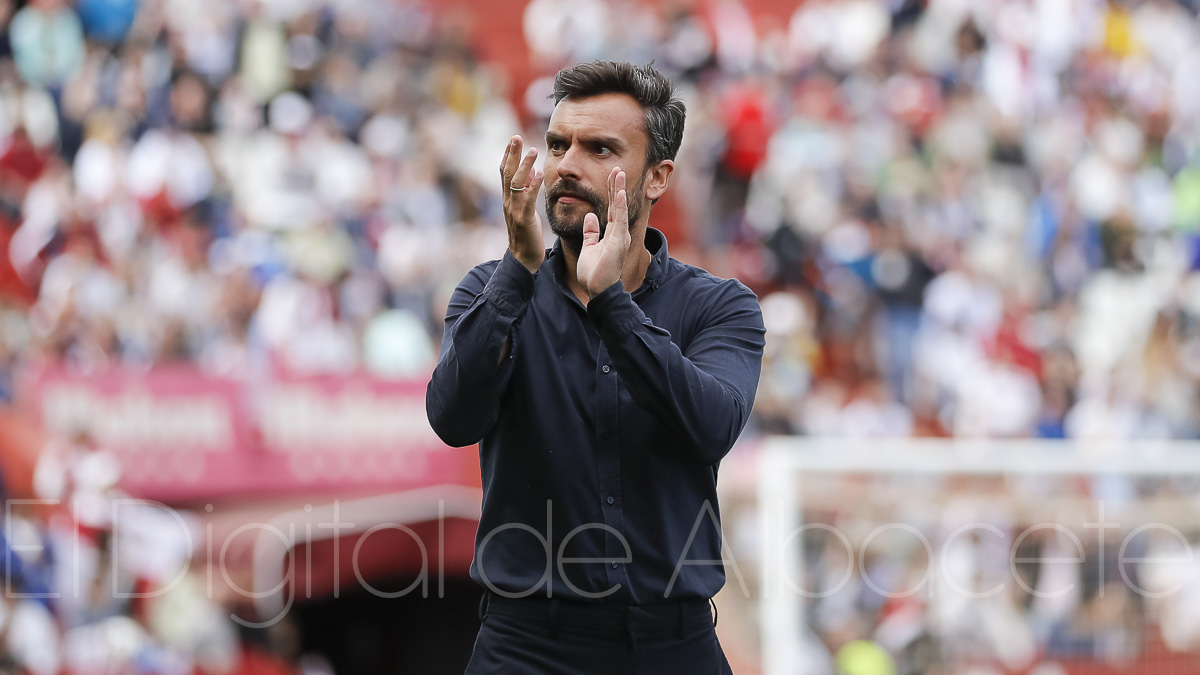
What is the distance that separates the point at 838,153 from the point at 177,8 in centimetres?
578

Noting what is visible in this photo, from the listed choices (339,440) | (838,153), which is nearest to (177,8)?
(339,440)

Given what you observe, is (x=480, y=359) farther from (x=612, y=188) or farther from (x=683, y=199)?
(x=683, y=199)

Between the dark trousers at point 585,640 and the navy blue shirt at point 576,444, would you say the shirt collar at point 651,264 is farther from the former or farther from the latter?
the dark trousers at point 585,640

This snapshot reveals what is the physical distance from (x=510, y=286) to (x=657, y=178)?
497 mm

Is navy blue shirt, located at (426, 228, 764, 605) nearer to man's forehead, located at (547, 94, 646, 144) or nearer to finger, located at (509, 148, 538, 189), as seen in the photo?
finger, located at (509, 148, 538, 189)

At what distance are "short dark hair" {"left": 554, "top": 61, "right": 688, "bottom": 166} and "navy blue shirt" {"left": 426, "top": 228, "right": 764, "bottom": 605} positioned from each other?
15.7 inches

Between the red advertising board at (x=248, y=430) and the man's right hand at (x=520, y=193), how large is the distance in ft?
21.8

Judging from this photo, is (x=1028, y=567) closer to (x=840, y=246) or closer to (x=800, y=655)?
(x=800, y=655)

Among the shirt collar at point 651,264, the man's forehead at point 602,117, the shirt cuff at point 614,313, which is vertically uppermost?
the man's forehead at point 602,117

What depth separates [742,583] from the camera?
8.11 m

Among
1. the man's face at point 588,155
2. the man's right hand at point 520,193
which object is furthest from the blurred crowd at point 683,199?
the man's right hand at point 520,193

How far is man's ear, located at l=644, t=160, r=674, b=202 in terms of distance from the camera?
3.31 meters

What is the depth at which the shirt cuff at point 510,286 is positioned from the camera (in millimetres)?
3037

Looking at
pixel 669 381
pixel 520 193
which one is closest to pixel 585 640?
pixel 669 381
